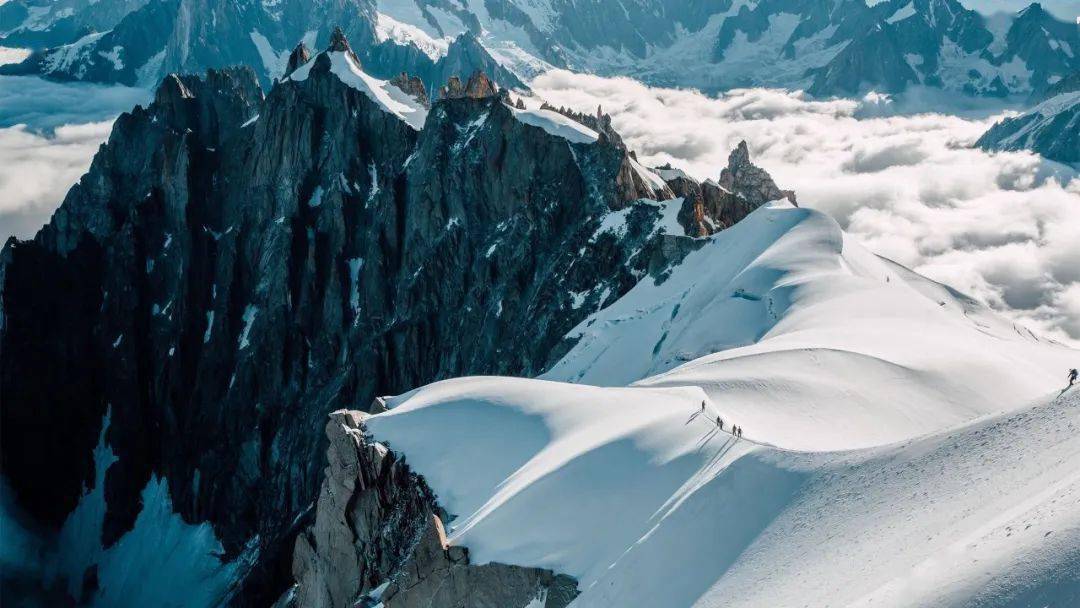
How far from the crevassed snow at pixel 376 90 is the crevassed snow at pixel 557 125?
26.8m

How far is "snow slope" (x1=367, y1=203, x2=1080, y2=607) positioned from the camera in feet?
83.7

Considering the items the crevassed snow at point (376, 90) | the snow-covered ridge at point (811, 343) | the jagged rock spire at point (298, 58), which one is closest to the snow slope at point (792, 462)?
the snow-covered ridge at point (811, 343)

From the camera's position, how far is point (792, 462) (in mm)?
37312

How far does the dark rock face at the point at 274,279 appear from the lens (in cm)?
11538

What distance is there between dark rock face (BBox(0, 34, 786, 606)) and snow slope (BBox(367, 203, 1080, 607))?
37367 millimetres

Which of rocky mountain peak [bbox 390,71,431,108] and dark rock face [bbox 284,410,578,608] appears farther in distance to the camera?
rocky mountain peak [bbox 390,71,431,108]

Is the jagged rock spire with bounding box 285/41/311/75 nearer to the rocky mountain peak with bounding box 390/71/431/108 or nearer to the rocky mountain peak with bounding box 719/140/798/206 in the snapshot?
the rocky mountain peak with bounding box 390/71/431/108

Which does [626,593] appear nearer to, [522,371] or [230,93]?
[522,371]

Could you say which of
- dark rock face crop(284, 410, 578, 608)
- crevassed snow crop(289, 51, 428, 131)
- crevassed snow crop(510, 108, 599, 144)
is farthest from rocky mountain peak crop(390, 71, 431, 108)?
dark rock face crop(284, 410, 578, 608)

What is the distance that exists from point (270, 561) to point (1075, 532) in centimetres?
11340

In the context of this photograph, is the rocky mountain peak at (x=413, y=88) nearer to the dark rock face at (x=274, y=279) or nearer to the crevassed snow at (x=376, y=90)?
the crevassed snow at (x=376, y=90)

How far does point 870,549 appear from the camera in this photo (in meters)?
28.2

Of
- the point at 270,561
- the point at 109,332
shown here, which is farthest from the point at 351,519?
the point at 109,332

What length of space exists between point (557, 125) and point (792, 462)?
8920cm
